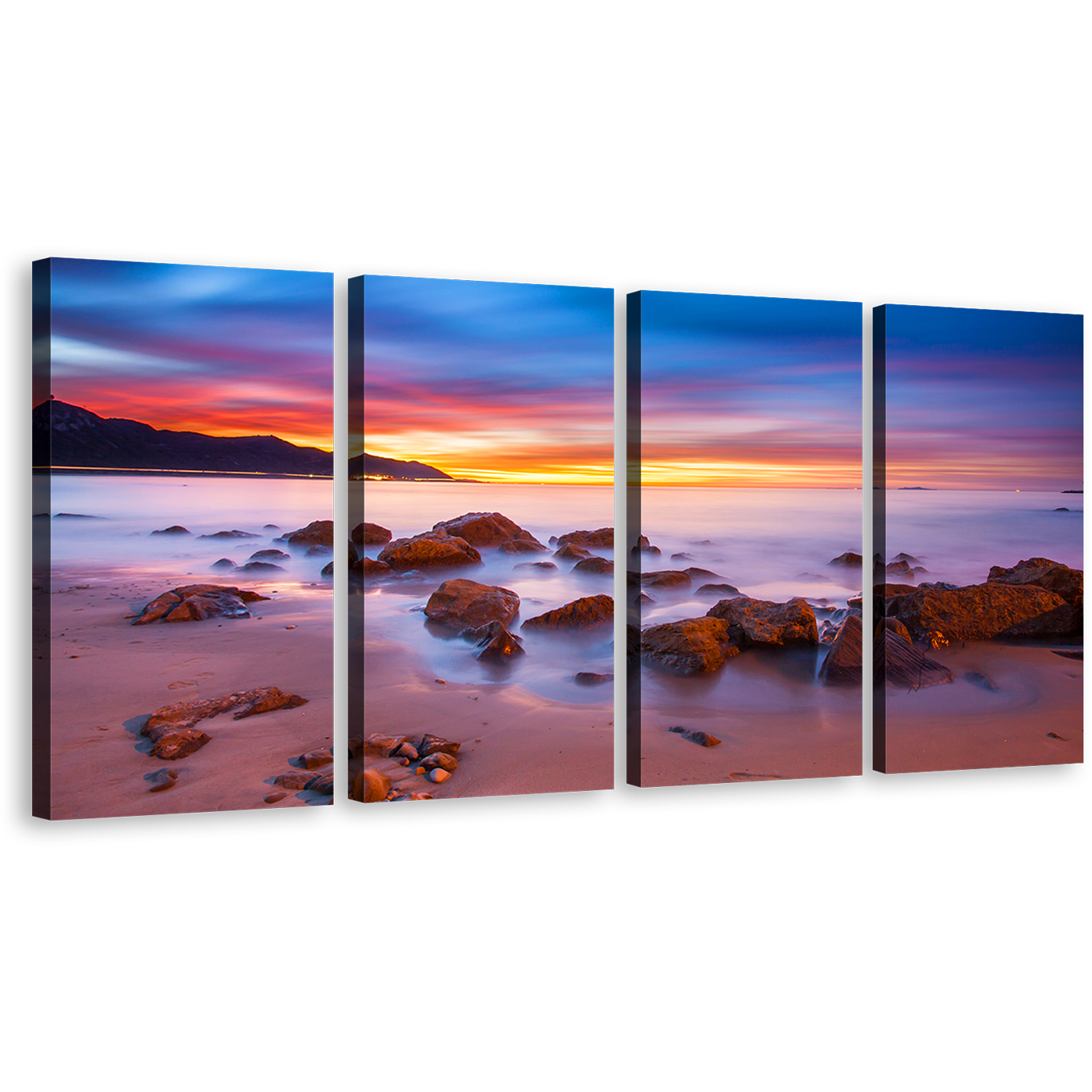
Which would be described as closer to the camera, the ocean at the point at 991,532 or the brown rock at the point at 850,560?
the brown rock at the point at 850,560

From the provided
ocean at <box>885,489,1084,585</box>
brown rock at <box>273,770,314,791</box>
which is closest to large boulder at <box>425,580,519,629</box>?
brown rock at <box>273,770,314,791</box>

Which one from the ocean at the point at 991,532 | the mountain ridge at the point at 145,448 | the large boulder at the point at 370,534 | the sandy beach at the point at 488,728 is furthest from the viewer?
the ocean at the point at 991,532

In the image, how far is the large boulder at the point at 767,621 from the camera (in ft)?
11.5

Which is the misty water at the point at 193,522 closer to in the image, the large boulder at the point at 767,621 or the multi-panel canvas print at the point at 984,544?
the large boulder at the point at 767,621

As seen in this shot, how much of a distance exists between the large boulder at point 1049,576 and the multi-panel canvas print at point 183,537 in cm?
347

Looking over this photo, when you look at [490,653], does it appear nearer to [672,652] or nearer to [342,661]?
[342,661]

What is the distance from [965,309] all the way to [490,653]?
293 centimetres

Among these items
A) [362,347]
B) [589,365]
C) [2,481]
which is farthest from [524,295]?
[2,481]

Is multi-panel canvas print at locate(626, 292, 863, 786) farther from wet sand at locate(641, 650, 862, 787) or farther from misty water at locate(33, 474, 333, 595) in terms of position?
misty water at locate(33, 474, 333, 595)

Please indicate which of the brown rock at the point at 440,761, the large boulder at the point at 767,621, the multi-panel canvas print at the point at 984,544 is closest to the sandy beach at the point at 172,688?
the brown rock at the point at 440,761

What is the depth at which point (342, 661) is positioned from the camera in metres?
2.88

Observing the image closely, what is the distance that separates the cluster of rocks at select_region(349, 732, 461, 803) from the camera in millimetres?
2898

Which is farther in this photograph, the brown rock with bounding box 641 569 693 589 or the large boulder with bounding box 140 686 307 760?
the brown rock with bounding box 641 569 693 589

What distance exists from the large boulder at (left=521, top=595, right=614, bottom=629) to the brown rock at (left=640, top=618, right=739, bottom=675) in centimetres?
24
